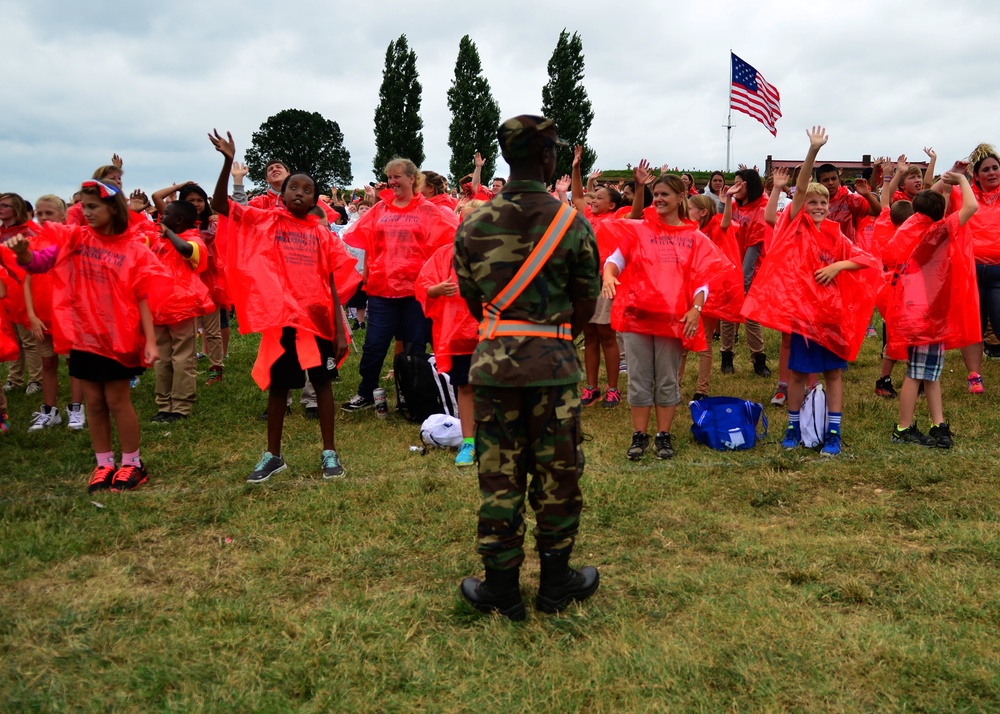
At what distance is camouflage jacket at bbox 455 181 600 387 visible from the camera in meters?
3.03

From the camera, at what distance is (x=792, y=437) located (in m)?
5.58

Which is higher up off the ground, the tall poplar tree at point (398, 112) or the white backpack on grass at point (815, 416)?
the tall poplar tree at point (398, 112)

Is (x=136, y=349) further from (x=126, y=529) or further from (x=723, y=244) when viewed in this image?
(x=723, y=244)

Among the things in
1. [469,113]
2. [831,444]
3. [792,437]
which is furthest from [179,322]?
[469,113]

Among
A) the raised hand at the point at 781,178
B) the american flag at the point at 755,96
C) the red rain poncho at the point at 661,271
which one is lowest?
the red rain poncho at the point at 661,271

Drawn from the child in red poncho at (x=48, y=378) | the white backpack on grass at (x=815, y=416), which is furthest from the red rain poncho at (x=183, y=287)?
the white backpack on grass at (x=815, y=416)

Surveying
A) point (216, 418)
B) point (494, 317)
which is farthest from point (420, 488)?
point (216, 418)

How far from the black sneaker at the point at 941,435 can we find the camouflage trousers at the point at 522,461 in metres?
3.60

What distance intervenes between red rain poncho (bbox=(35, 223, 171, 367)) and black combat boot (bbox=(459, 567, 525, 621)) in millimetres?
3003

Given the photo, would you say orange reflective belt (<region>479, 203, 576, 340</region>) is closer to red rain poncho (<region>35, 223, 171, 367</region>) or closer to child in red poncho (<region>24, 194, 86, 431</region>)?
red rain poncho (<region>35, 223, 171, 367</region>)

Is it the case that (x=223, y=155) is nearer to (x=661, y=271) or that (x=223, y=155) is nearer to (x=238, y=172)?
(x=238, y=172)

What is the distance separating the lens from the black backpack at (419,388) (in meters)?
6.55

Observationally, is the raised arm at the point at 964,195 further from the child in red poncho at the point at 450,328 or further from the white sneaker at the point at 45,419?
the white sneaker at the point at 45,419

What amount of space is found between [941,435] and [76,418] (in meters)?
6.99
